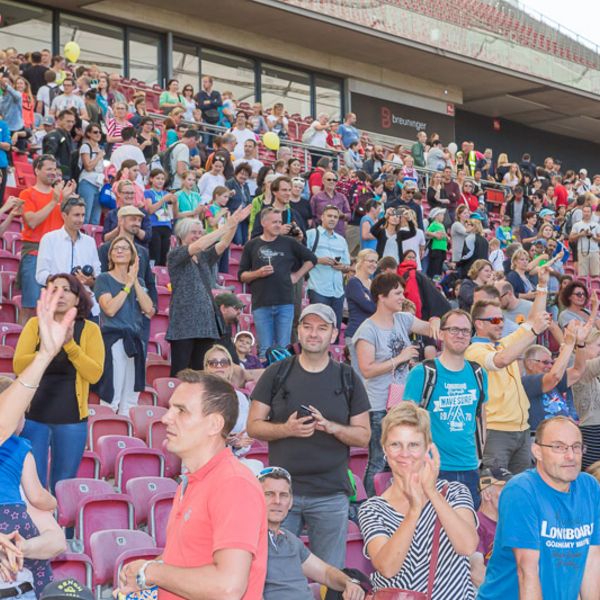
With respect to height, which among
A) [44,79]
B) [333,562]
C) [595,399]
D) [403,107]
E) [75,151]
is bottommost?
[333,562]

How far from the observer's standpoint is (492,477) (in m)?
6.18

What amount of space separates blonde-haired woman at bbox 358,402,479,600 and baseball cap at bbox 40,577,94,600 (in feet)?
4.47

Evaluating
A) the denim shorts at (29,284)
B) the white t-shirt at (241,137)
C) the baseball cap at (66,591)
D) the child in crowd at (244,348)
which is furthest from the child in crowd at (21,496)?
the white t-shirt at (241,137)

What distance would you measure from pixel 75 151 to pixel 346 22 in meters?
12.7

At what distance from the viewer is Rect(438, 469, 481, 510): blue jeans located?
6.15m

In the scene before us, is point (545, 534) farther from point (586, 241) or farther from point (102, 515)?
point (586, 241)

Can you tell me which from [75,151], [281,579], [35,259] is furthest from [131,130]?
[281,579]

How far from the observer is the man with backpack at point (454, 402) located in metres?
6.14

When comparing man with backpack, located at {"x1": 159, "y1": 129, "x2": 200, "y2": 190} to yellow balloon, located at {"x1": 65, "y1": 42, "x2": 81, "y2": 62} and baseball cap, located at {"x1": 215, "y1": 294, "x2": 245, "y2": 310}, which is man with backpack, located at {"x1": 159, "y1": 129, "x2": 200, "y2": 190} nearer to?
baseball cap, located at {"x1": 215, "y1": 294, "x2": 245, "y2": 310}

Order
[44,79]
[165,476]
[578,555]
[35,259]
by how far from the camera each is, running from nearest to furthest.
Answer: [578,555] → [165,476] → [35,259] → [44,79]

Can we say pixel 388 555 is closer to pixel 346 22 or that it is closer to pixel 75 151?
pixel 75 151

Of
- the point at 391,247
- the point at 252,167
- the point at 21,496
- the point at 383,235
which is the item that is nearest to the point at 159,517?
the point at 21,496

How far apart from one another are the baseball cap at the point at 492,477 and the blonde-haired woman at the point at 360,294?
265 centimetres

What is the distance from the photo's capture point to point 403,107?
27.4 metres
